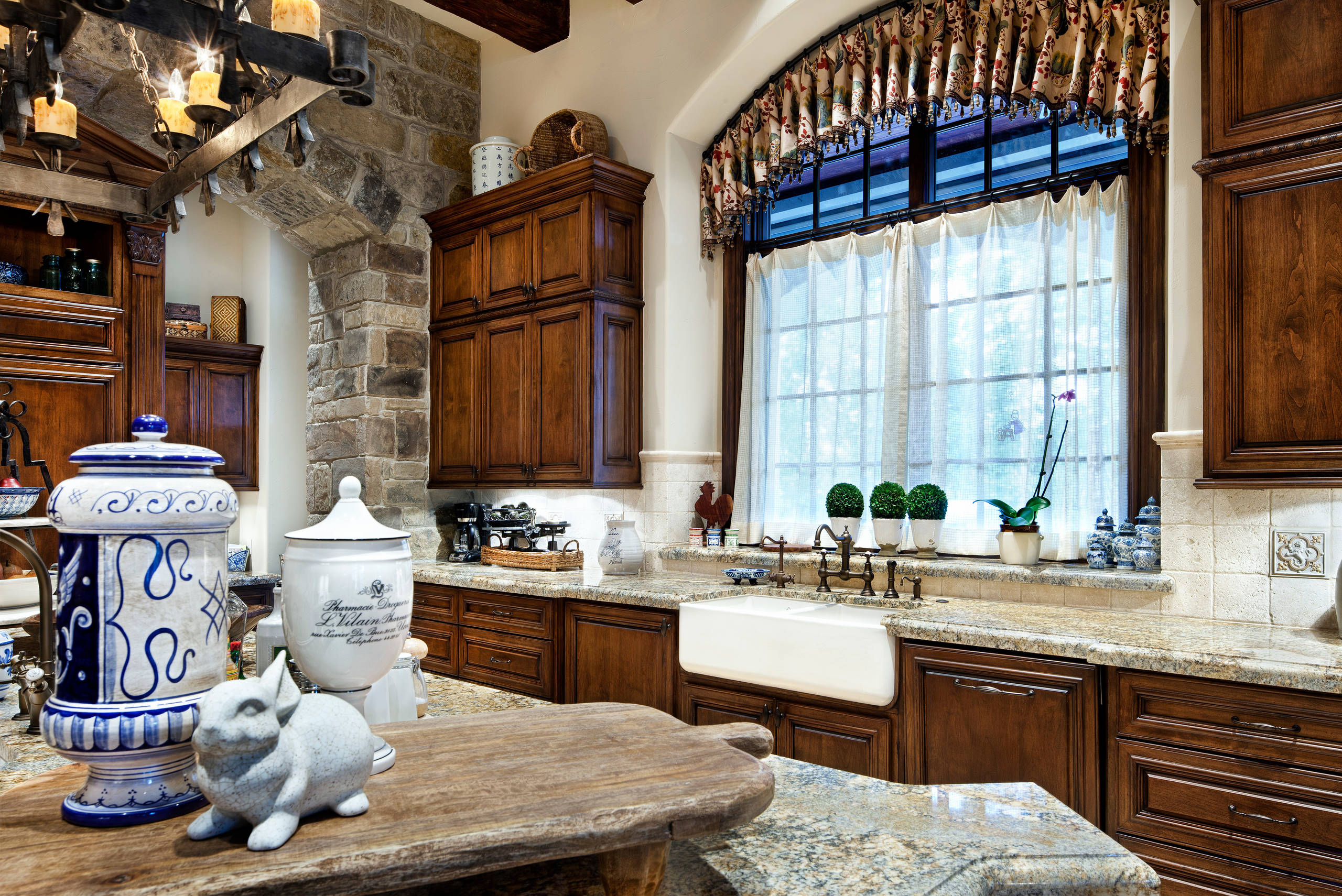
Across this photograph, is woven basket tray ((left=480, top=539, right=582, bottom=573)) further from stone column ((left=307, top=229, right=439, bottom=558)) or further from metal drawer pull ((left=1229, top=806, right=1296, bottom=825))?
metal drawer pull ((left=1229, top=806, right=1296, bottom=825))

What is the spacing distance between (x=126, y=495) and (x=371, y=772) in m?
0.33

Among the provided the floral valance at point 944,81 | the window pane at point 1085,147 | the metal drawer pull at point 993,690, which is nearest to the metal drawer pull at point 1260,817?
the metal drawer pull at point 993,690

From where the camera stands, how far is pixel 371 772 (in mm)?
824

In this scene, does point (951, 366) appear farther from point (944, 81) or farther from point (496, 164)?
point (496, 164)

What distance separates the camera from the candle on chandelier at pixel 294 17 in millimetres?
1676

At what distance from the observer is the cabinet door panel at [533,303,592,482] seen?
13.5 ft

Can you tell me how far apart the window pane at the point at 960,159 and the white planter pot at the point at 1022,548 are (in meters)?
1.45

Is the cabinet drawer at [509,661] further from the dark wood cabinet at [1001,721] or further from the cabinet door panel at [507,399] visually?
the dark wood cabinet at [1001,721]

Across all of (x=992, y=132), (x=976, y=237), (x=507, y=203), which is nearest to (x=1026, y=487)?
(x=976, y=237)

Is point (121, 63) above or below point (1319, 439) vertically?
above

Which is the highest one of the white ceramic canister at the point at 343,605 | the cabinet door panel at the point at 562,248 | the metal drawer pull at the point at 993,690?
the cabinet door panel at the point at 562,248

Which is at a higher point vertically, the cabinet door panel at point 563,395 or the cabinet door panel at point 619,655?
the cabinet door panel at point 563,395

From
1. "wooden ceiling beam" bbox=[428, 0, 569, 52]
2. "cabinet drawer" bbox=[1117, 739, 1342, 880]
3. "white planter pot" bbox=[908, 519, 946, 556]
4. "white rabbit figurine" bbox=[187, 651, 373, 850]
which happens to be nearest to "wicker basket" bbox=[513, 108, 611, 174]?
"wooden ceiling beam" bbox=[428, 0, 569, 52]

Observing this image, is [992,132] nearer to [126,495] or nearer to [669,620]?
[669,620]
